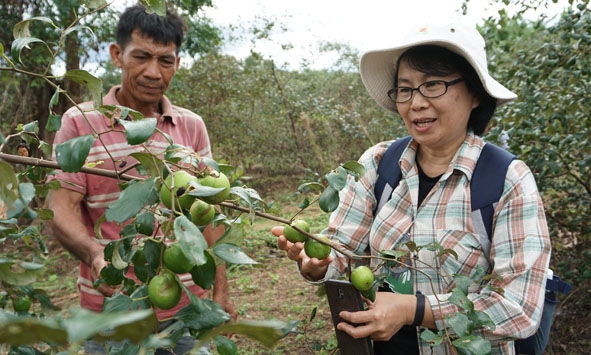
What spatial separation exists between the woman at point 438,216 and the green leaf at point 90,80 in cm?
58

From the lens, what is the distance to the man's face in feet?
6.67

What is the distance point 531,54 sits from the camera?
2.87 m

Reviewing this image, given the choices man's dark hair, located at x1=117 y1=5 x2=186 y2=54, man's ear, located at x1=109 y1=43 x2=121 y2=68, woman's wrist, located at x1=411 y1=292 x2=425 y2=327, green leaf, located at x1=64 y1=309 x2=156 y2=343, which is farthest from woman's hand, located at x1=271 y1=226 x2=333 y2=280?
man's ear, located at x1=109 y1=43 x2=121 y2=68

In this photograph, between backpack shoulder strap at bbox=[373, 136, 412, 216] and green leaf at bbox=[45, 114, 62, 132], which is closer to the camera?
green leaf at bbox=[45, 114, 62, 132]

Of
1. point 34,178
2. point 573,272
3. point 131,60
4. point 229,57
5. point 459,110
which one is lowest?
point 573,272

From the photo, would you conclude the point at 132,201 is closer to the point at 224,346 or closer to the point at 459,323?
the point at 224,346

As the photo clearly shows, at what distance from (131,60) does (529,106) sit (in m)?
1.92

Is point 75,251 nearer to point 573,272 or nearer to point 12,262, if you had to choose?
point 12,262

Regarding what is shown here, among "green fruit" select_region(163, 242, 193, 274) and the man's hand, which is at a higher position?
"green fruit" select_region(163, 242, 193, 274)

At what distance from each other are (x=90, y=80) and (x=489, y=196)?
1.07 metres

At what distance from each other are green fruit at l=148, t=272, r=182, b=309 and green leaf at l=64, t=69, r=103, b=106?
1.17 ft

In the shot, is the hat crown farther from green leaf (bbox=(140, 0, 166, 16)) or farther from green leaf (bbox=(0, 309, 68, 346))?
green leaf (bbox=(0, 309, 68, 346))

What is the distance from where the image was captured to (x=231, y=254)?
729 mm

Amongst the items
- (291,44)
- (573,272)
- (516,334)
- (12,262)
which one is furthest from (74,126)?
(291,44)
